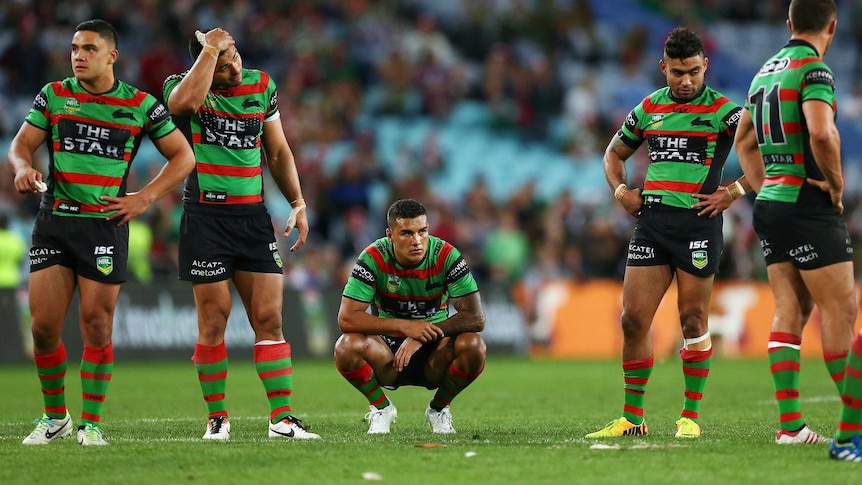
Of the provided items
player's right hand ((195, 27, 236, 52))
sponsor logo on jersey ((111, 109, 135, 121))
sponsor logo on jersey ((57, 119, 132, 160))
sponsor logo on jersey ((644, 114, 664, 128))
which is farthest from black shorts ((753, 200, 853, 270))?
sponsor logo on jersey ((57, 119, 132, 160))

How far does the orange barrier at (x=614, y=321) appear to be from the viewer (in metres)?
20.6

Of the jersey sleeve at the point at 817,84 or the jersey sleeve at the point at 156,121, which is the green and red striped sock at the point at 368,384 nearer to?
the jersey sleeve at the point at 156,121

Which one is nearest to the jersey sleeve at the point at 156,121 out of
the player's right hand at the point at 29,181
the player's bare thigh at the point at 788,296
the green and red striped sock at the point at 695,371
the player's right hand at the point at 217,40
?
the player's right hand at the point at 217,40

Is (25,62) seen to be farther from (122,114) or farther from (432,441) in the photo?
(432,441)

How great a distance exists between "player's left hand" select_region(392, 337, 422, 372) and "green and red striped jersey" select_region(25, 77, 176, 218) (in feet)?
7.35

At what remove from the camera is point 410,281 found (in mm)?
8922

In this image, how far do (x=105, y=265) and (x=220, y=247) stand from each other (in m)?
0.78

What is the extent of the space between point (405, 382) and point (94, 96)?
123 inches

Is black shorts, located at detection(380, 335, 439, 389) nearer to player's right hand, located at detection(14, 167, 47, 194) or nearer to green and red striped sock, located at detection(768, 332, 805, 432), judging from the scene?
green and red striped sock, located at detection(768, 332, 805, 432)

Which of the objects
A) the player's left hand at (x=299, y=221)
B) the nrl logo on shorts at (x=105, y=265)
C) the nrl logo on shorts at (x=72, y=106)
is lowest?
the nrl logo on shorts at (x=105, y=265)

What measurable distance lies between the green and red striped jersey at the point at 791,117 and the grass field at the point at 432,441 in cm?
159

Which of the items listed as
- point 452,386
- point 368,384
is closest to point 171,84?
point 368,384

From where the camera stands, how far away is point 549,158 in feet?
84.6

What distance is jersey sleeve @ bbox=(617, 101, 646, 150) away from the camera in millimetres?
8695
